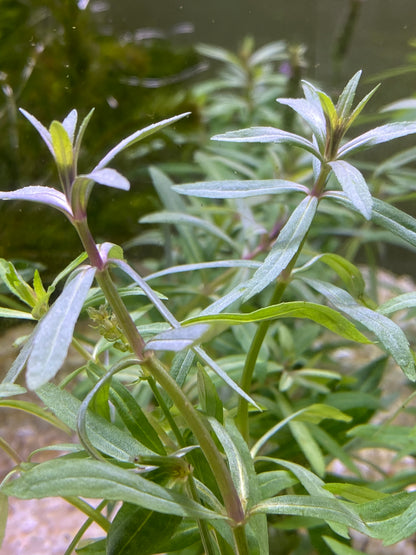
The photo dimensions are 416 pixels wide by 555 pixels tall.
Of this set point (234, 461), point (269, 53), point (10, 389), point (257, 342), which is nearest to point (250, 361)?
point (257, 342)

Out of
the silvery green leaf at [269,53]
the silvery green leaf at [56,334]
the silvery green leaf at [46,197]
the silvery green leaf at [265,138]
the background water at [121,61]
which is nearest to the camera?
the silvery green leaf at [56,334]

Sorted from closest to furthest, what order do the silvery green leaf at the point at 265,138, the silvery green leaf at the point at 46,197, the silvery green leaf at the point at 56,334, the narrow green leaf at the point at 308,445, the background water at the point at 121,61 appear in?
the silvery green leaf at the point at 56,334
the silvery green leaf at the point at 46,197
the silvery green leaf at the point at 265,138
the narrow green leaf at the point at 308,445
the background water at the point at 121,61

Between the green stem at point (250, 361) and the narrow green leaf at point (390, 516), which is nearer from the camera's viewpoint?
the narrow green leaf at point (390, 516)

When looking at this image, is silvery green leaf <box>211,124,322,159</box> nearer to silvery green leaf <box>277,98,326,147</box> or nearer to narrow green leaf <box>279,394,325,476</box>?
silvery green leaf <box>277,98,326,147</box>

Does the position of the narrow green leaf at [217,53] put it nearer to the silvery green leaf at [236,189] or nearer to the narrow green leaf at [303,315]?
the silvery green leaf at [236,189]

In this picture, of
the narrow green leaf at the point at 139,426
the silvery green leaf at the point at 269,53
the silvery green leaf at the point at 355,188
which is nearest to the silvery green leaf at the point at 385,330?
the silvery green leaf at the point at 355,188

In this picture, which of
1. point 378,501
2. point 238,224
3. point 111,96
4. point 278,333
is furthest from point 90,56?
point 378,501

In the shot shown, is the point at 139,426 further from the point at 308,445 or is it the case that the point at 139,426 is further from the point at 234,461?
the point at 308,445
